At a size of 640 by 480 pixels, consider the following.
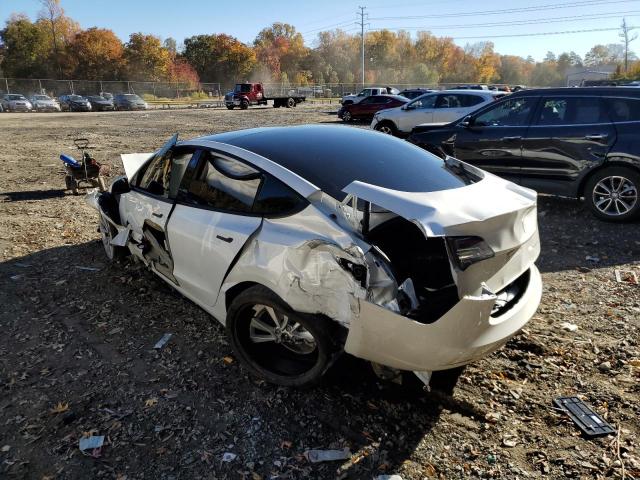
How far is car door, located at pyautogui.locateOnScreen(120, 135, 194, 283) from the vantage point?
3.89 meters

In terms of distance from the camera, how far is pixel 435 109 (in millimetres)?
15125

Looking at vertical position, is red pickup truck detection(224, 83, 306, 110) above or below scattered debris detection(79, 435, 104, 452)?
above

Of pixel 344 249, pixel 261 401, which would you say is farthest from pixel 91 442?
pixel 344 249

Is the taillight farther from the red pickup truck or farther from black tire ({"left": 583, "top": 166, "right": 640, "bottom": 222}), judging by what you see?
the red pickup truck

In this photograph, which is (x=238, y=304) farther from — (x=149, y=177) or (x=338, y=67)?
(x=338, y=67)

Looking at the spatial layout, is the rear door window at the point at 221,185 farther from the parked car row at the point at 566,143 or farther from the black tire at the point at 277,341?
the parked car row at the point at 566,143

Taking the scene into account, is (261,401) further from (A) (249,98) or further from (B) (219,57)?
(B) (219,57)

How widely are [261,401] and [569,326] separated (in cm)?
257

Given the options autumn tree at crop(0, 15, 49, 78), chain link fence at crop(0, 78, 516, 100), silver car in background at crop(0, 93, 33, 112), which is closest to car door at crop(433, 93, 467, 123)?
chain link fence at crop(0, 78, 516, 100)

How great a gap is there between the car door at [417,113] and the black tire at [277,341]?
1315 centimetres

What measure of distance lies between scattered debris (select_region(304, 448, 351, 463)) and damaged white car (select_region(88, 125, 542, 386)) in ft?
1.41

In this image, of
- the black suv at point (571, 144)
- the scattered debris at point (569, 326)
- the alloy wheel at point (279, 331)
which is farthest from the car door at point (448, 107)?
the alloy wheel at point (279, 331)

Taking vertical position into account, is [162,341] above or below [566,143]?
below

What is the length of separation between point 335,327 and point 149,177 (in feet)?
8.18
